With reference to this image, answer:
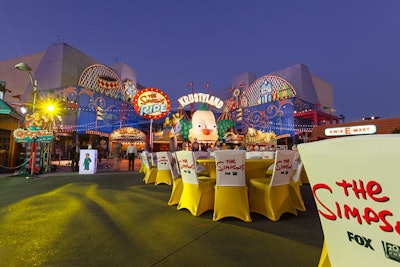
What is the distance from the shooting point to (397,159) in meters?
0.60

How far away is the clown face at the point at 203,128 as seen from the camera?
11.9 meters

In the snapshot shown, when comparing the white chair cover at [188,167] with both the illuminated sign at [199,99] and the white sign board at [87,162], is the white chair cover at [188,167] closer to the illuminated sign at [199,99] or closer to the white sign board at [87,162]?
the white sign board at [87,162]

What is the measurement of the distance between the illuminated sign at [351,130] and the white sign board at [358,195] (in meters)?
20.8

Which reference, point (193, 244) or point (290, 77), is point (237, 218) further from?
point (290, 77)

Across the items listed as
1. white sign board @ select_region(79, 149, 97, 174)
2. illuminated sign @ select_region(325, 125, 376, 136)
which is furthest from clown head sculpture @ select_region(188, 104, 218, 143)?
A: illuminated sign @ select_region(325, 125, 376, 136)

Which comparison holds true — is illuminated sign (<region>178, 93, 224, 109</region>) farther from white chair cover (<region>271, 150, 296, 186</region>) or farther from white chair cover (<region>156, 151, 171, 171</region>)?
white chair cover (<region>271, 150, 296, 186</region>)

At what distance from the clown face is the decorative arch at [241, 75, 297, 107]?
46.4 ft

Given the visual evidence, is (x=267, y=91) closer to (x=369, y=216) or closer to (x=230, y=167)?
(x=230, y=167)

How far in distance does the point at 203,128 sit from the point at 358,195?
36.6 feet

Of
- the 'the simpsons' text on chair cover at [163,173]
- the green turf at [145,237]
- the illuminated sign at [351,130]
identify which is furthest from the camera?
the illuminated sign at [351,130]

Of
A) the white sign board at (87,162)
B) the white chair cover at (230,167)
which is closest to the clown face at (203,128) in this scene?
the white sign board at (87,162)

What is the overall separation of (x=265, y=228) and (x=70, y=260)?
7.63ft

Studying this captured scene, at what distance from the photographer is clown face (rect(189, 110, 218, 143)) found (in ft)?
38.9

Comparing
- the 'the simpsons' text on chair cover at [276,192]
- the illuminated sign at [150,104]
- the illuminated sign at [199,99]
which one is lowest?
the 'the simpsons' text on chair cover at [276,192]
